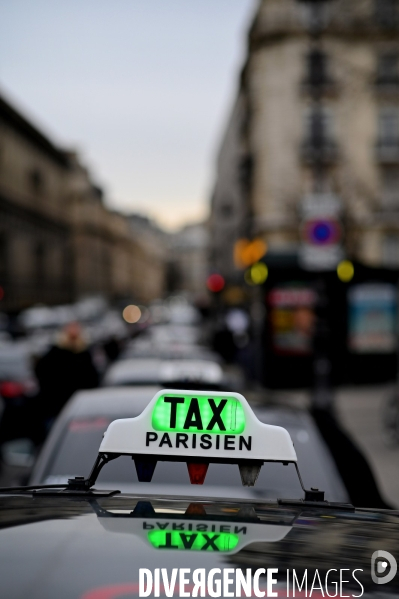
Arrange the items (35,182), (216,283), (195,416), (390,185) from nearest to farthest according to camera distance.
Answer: (195,416), (216,283), (390,185), (35,182)

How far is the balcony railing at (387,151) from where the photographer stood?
143 feet

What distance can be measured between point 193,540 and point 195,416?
453 mm

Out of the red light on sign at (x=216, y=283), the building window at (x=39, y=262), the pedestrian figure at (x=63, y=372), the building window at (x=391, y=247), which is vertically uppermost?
the building window at (x=39, y=262)

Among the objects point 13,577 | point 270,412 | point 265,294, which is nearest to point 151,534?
point 13,577

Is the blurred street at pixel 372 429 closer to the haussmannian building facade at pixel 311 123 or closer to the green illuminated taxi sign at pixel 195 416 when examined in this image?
the green illuminated taxi sign at pixel 195 416

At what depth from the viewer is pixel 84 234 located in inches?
4488

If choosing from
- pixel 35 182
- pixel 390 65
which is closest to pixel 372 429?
pixel 390 65

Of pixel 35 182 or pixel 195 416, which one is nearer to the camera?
pixel 195 416

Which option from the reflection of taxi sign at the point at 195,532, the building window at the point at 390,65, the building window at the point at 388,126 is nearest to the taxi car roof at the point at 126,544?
the reflection of taxi sign at the point at 195,532

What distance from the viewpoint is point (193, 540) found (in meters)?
1.92

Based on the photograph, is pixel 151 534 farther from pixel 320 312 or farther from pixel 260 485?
pixel 320 312

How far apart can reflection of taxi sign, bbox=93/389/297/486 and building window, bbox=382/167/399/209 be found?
141 ft

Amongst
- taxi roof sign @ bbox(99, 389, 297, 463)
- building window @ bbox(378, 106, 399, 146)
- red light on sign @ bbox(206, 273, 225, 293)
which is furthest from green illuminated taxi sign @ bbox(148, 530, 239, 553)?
building window @ bbox(378, 106, 399, 146)

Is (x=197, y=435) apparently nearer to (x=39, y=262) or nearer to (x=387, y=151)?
(x=387, y=151)
